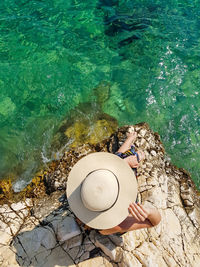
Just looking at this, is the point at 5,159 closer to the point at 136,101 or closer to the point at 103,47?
the point at 136,101

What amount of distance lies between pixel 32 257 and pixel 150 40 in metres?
7.37

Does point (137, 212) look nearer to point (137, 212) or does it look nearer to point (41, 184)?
point (137, 212)

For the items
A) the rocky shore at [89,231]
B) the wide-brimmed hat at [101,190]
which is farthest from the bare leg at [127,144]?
the wide-brimmed hat at [101,190]

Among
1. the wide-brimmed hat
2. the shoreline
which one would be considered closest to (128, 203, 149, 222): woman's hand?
the wide-brimmed hat

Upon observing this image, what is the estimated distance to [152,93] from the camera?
701 centimetres

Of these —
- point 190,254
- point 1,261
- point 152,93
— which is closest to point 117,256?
point 190,254

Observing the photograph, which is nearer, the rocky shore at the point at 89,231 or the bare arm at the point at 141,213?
the bare arm at the point at 141,213

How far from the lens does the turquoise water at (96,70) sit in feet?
20.4

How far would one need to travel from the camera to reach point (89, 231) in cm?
413

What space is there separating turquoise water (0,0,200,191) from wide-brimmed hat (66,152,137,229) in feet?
8.12

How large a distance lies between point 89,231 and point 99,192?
1.49m

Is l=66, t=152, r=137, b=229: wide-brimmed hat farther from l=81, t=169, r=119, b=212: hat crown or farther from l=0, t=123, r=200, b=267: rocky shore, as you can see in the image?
l=0, t=123, r=200, b=267: rocky shore

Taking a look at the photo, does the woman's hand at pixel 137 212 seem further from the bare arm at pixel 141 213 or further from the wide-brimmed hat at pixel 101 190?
the wide-brimmed hat at pixel 101 190

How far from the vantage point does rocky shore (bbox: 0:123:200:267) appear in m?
3.88
